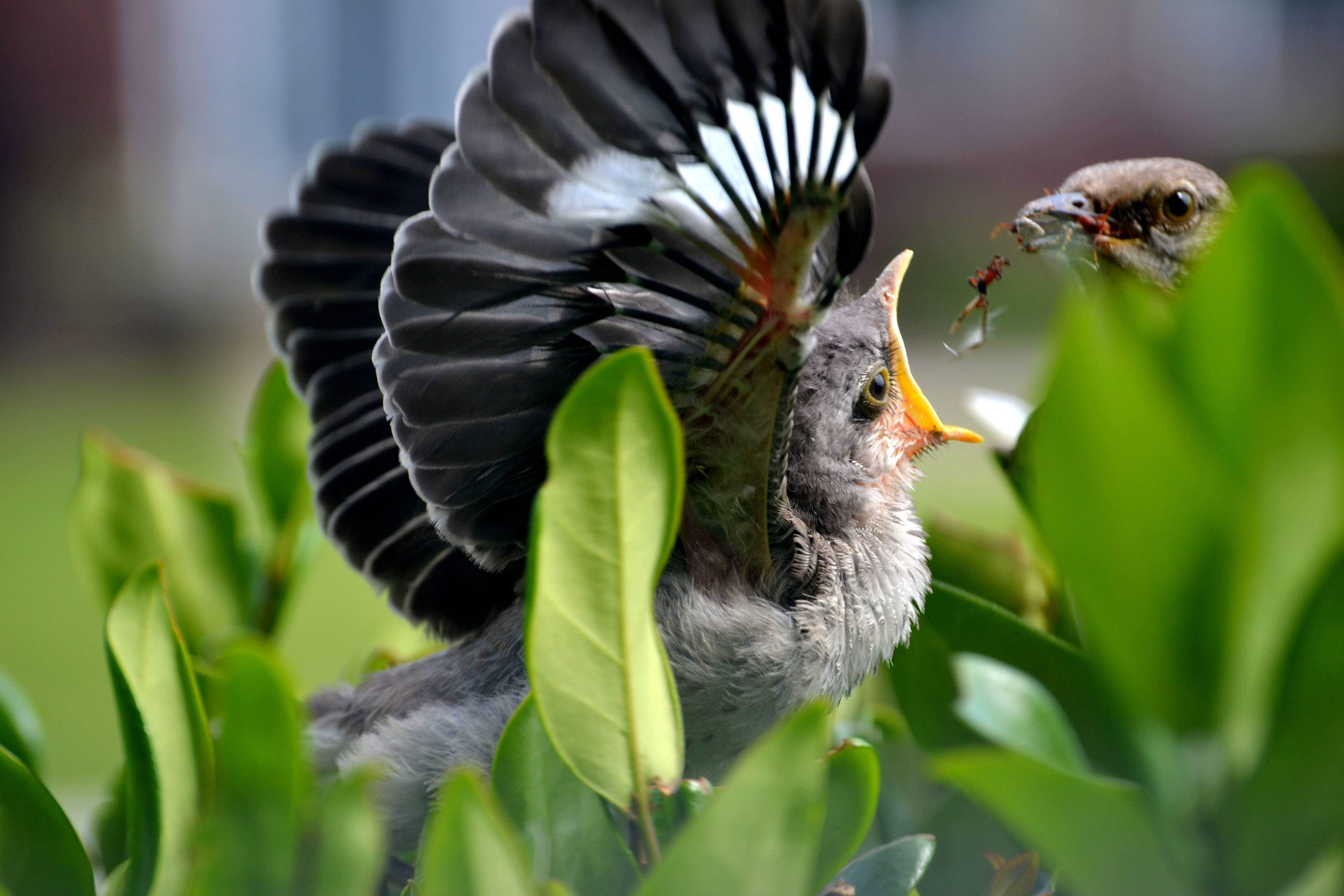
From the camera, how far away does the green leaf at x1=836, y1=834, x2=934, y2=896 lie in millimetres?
604

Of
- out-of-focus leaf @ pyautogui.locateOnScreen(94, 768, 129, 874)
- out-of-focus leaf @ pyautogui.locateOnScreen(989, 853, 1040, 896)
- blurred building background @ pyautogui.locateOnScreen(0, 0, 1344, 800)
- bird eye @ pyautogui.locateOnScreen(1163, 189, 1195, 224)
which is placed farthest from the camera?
blurred building background @ pyautogui.locateOnScreen(0, 0, 1344, 800)

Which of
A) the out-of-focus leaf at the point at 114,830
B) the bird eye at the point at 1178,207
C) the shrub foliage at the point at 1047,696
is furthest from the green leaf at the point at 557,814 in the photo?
the bird eye at the point at 1178,207

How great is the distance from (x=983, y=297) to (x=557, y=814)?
1.93 ft

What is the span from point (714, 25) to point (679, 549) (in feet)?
1.29

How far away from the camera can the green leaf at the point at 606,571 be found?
1.51 ft

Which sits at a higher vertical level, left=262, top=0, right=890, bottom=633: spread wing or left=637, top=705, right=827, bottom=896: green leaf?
left=262, top=0, right=890, bottom=633: spread wing

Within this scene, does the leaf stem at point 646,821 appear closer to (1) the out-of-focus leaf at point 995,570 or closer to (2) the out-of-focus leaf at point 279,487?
(1) the out-of-focus leaf at point 995,570

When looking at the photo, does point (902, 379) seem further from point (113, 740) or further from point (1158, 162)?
point (113, 740)

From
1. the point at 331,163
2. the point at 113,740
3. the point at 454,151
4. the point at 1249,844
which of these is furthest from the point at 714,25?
the point at 113,740

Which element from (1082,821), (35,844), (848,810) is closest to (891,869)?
(848,810)

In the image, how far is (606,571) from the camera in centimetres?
49

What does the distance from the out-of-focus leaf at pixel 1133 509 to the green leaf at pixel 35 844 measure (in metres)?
0.51

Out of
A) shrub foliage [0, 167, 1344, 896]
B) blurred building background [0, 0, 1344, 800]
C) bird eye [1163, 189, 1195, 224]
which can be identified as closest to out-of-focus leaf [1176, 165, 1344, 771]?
shrub foliage [0, 167, 1344, 896]

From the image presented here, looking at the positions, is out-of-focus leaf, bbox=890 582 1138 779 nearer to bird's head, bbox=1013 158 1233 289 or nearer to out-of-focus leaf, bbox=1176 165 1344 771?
out-of-focus leaf, bbox=1176 165 1344 771
